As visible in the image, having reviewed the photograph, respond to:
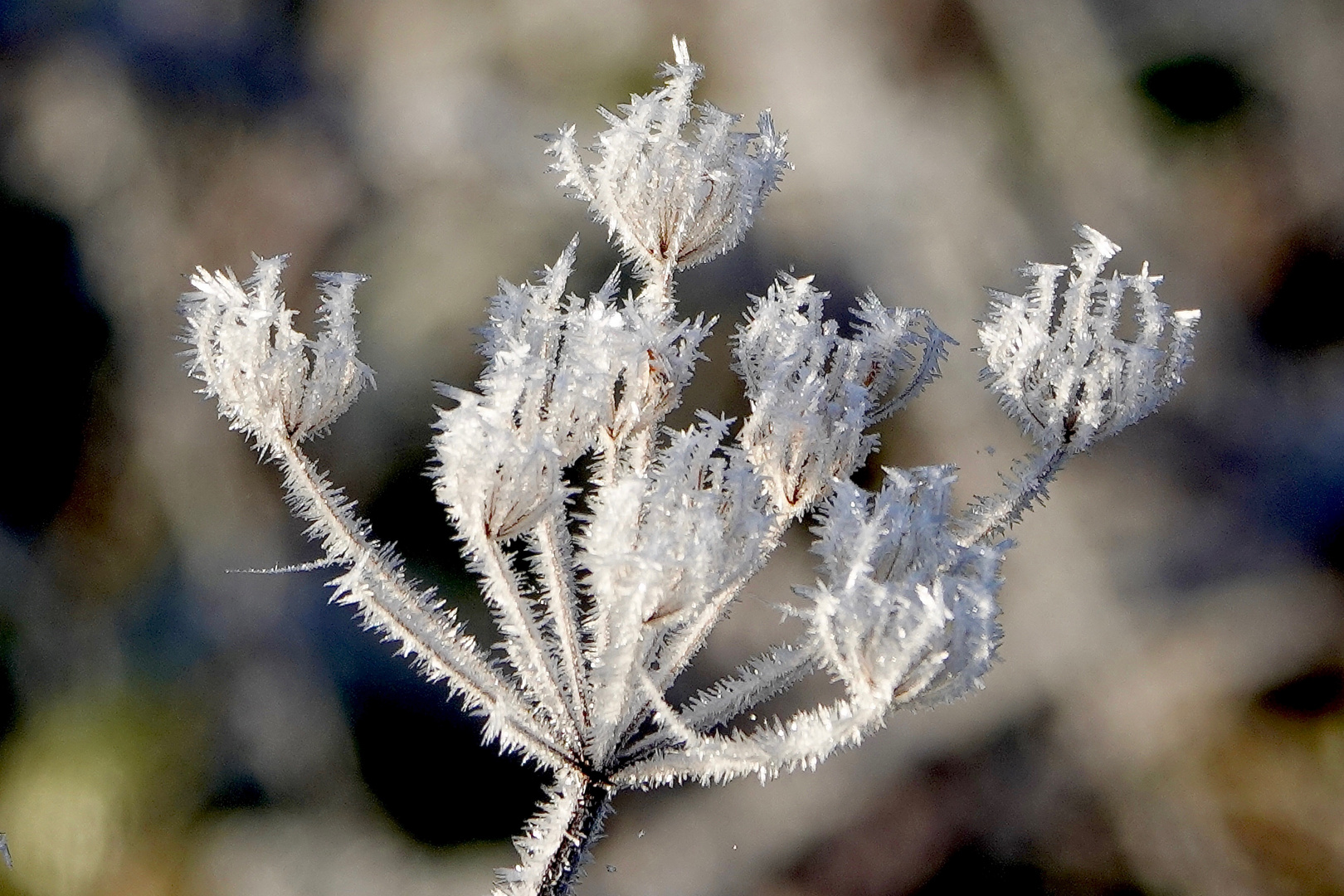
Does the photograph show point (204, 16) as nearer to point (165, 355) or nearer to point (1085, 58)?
point (165, 355)

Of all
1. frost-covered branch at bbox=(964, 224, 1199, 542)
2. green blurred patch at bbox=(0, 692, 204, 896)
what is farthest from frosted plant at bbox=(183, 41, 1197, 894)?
green blurred patch at bbox=(0, 692, 204, 896)

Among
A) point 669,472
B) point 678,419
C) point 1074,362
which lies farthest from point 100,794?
point 1074,362

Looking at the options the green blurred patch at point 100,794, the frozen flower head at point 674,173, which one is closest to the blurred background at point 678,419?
the green blurred patch at point 100,794

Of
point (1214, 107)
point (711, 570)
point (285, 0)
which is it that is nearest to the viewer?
point (711, 570)

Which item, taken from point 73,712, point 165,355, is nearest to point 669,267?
point 165,355

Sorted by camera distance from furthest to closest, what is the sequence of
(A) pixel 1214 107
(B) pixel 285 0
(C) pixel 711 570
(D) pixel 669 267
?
(B) pixel 285 0 → (A) pixel 1214 107 → (D) pixel 669 267 → (C) pixel 711 570

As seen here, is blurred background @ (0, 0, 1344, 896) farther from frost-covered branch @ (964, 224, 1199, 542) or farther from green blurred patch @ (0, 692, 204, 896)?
frost-covered branch @ (964, 224, 1199, 542)

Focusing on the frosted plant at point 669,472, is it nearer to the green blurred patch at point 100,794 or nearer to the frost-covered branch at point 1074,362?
the frost-covered branch at point 1074,362
